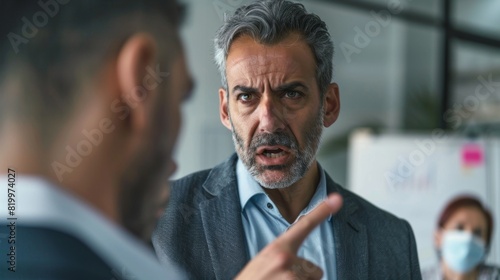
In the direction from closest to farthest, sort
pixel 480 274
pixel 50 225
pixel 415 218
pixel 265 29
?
pixel 50 225 → pixel 265 29 → pixel 480 274 → pixel 415 218

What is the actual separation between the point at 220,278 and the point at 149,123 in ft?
0.64

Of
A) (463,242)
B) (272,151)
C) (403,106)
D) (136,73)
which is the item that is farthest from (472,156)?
(136,73)

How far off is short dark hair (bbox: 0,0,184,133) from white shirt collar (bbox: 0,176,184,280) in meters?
0.06

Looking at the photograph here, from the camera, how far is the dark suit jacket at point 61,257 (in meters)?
0.45

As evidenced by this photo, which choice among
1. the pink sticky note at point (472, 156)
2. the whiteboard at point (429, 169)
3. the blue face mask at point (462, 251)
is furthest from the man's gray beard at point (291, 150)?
the pink sticky note at point (472, 156)

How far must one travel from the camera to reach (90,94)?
0.50 m

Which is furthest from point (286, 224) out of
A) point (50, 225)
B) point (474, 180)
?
point (474, 180)

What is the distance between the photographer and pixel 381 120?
3.79 metres

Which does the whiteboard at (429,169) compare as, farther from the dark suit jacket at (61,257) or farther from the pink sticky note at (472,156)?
the dark suit jacket at (61,257)

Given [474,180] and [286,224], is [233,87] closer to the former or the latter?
[286,224]

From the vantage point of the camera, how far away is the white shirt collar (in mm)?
460

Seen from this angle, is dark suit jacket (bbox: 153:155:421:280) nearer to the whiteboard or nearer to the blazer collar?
the blazer collar

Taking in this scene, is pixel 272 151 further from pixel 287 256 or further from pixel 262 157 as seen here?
pixel 287 256

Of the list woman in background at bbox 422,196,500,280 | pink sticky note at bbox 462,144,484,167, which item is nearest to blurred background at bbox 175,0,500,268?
pink sticky note at bbox 462,144,484,167
